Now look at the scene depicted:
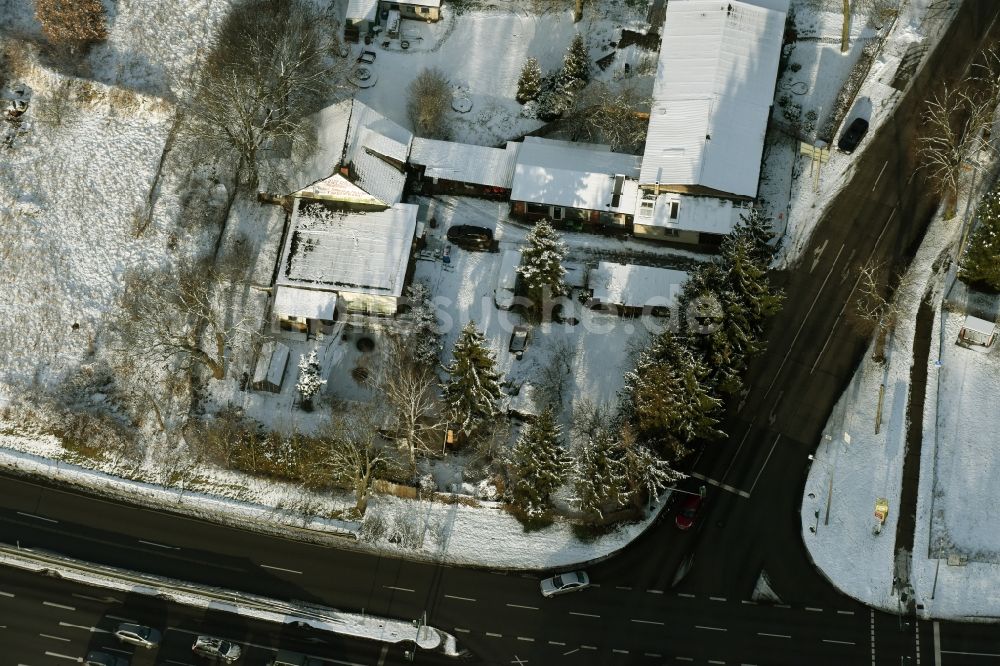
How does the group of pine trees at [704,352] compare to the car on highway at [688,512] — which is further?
the car on highway at [688,512]

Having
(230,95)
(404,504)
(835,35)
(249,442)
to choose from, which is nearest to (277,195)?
(230,95)

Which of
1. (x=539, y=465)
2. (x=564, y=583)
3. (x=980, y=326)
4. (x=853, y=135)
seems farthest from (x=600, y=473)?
(x=853, y=135)

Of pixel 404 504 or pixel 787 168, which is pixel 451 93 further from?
pixel 404 504

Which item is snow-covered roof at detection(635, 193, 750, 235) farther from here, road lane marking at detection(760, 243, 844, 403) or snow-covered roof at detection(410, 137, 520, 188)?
snow-covered roof at detection(410, 137, 520, 188)

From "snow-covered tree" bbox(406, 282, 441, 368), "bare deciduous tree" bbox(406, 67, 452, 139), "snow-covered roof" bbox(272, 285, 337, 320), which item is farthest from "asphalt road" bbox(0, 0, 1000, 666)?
"bare deciduous tree" bbox(406, 67, 452, 139)

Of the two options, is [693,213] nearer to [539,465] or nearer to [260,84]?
[539,465]

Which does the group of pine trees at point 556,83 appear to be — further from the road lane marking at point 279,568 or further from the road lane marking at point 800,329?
the road lane marking at point 279,568

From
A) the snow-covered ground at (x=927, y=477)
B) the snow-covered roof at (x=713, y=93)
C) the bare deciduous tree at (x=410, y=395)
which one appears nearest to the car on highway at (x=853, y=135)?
the snow-covered roof at (x=713, y=93)
